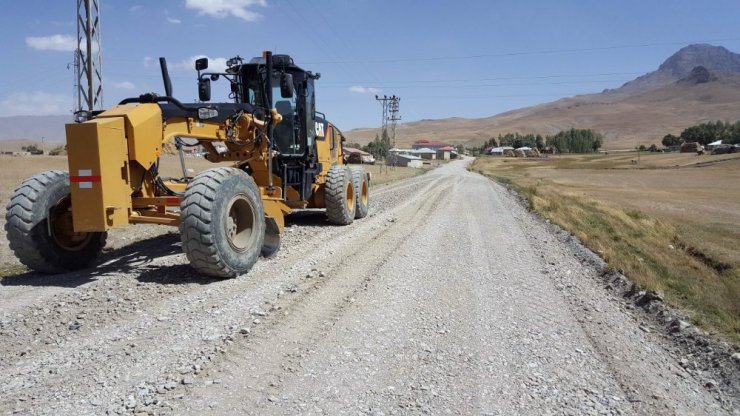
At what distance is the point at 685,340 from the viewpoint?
5168 mm

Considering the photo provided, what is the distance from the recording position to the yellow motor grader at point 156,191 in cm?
587

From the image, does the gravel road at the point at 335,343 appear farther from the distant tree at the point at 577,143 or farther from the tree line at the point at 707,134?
the distant tree at the point at 577,143

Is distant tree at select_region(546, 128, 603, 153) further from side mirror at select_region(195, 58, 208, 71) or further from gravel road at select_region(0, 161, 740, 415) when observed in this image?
gravel road at select_region(0, 161, 740, 415)

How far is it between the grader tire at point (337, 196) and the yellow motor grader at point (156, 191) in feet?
6.91

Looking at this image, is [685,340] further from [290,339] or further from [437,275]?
[290,339]

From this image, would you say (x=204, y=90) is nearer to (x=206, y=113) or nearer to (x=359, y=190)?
(x=206, y=113)

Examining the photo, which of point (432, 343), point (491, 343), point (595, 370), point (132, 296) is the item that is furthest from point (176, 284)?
point (595, 370)

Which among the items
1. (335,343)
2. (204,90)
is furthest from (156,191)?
Result: (335,343)

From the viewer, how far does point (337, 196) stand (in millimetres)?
11328

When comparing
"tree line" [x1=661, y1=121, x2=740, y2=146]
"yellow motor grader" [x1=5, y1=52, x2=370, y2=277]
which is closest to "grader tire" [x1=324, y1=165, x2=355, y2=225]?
"yellow motor grader" [x1=5, y1=52, x2=370, y2=277]

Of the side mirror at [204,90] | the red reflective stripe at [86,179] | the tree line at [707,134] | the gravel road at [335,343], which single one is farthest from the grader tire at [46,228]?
the tree line at [707,134]

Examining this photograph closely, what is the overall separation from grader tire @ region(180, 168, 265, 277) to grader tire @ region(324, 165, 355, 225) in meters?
4.21

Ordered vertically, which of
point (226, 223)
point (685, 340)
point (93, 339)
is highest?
point (226, 223)

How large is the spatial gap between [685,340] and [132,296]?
5.80 meters
